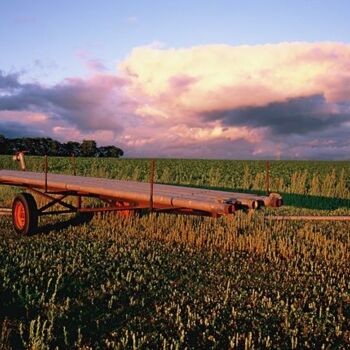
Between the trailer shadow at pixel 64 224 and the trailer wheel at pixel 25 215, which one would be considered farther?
the trailer shadow at pixel 64 224

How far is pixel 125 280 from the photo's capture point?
6094mm

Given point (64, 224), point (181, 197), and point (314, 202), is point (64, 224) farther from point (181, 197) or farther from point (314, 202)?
point (314, 202)

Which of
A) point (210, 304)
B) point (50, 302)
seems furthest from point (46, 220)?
point (210, 304)

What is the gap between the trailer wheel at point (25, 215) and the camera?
9148mm

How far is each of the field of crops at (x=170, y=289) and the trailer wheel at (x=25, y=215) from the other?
29 cm

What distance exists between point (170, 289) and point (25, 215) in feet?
15.5

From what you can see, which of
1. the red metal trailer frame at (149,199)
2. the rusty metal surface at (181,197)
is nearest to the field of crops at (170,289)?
the red metal trailer frame at (149,199)

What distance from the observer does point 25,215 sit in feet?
30.3

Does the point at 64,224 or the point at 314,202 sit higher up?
the point at 314,202

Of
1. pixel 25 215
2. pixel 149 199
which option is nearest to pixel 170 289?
pixel 149 199

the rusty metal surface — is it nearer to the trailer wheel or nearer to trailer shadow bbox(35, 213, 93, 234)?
the trailer wheel

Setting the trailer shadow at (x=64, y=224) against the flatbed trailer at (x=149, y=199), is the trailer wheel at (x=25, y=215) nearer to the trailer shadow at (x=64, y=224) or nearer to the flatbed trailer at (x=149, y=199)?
the flatbed trailer at (x=149, y=199)

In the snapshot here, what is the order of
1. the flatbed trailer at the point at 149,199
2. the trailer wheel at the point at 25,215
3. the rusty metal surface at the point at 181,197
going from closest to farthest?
the rusty metal surface at the point at 181,197 < the flatbed trailer at the point at 149,199 < the trailer wheel at the point at 25,215

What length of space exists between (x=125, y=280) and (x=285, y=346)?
8.39 ft
